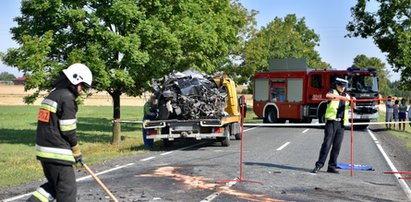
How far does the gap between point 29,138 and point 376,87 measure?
16.9m

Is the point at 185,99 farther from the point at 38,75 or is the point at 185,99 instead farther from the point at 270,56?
the point at 270,56

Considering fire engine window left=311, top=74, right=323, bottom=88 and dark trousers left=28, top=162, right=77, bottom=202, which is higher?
fire engine window left=311, top=74, right=323, bottom=88

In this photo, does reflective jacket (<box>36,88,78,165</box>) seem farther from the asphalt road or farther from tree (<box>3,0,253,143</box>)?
tree (<box>3,0,253,143</box>)

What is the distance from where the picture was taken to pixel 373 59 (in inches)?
5103

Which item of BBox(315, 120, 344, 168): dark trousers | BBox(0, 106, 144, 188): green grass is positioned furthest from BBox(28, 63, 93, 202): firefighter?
BBox(315, 120, 344, 168): dark trousers

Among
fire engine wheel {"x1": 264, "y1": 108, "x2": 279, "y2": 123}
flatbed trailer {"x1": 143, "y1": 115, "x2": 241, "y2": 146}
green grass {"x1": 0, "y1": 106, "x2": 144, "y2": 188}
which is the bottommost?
green grass {"x1": 0, "y1": 106, "x2": 144, "y2": 188}

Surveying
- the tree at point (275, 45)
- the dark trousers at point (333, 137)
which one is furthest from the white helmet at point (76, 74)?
the tree at point (275, 45)

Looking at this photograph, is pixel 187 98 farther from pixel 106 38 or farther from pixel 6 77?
pixel 6 77

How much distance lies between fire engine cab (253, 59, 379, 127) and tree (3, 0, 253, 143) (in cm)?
885

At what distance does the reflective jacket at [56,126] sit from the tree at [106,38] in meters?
11.2

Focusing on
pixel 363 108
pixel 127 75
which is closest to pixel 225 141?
pixel 127 75

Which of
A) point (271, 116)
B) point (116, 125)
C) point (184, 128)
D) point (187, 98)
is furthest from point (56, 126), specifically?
point (271, 116)

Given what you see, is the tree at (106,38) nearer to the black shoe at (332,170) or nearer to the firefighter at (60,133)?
the black shoe at (332,170)

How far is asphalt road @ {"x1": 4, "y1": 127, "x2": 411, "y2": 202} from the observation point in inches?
311
